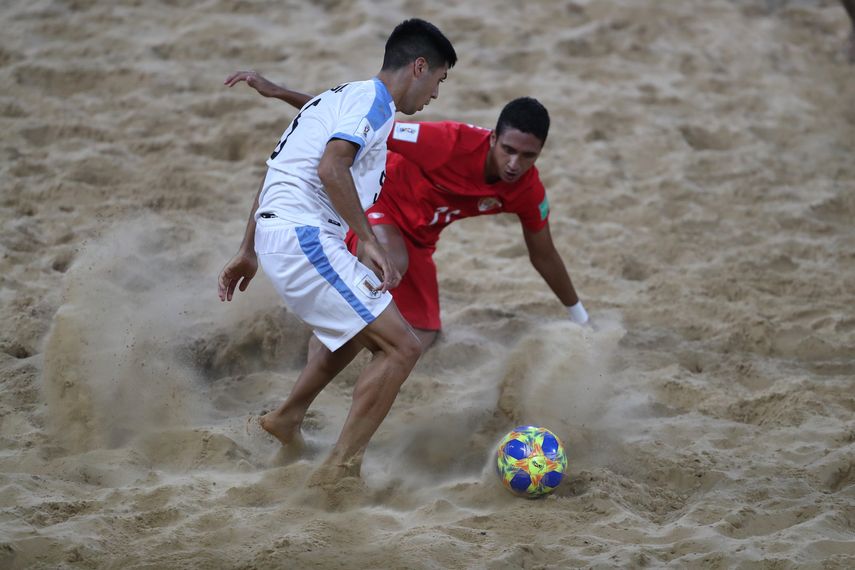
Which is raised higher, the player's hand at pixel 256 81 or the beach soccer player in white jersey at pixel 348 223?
the player's hand at pixel 256 81

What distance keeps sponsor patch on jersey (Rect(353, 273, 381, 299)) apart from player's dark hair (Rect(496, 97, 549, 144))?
3.63 feet

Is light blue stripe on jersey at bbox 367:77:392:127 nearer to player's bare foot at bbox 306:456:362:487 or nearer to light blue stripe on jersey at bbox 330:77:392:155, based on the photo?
light blue stripe on jersey at bbox 330:77:392:155

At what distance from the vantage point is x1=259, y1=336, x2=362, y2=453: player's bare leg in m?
3.81

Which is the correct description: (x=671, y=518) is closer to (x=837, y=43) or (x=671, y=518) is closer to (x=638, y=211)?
(x=638, y=211)

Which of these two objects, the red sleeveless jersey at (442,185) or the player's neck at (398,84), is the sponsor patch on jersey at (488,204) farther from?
the player's neck at (398,84)

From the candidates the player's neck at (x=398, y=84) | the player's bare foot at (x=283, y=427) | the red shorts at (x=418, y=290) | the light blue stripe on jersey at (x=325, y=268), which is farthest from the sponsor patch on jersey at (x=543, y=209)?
the player's bare foot at (x=283, y=427)

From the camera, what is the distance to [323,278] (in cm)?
341

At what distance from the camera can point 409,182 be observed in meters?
4.48

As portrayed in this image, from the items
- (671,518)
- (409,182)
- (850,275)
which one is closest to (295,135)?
(409,182)

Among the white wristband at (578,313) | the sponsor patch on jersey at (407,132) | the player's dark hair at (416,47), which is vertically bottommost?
the white wristband at (578,313)

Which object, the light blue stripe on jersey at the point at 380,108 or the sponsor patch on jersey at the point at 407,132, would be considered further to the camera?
the sponsor patch on jersey at the point at 407,132

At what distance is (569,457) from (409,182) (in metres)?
1.46

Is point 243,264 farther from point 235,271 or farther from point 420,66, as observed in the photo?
point 420,66

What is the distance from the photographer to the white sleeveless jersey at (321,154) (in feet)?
11.2
